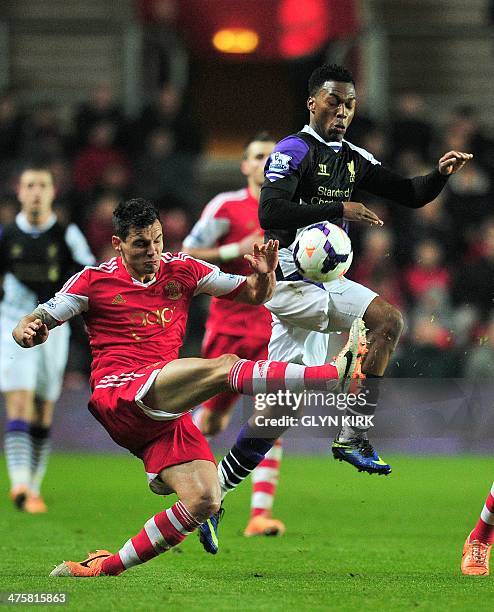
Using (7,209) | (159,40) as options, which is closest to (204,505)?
(7,209)

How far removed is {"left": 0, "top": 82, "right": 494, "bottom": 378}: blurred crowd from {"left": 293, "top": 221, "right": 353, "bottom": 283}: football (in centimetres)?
407

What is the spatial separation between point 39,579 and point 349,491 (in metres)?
5.12

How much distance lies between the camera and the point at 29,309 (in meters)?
9.64

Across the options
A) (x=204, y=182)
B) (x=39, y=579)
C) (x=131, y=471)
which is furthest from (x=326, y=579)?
(x=204, y=182)

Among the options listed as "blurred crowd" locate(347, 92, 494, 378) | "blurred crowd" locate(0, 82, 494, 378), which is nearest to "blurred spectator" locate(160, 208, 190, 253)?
"blurred crowd" locate(0, 82, 494, 378)

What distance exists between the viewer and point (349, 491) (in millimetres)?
10969

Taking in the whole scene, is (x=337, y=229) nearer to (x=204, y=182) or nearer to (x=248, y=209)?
(x=248, y=209)

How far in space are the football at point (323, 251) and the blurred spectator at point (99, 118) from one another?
782 cm

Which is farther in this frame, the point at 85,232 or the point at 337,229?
the point at 85,232

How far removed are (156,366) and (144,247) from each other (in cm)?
54

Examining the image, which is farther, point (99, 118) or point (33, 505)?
point (99, 118)

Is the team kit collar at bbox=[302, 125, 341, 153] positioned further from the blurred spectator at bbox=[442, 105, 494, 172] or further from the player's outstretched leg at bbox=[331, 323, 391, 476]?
the blurred spectator at bbox=[442, 105, 494, 172]

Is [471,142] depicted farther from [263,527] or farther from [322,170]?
[322,170]

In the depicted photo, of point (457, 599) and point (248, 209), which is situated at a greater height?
point (248, 209)
